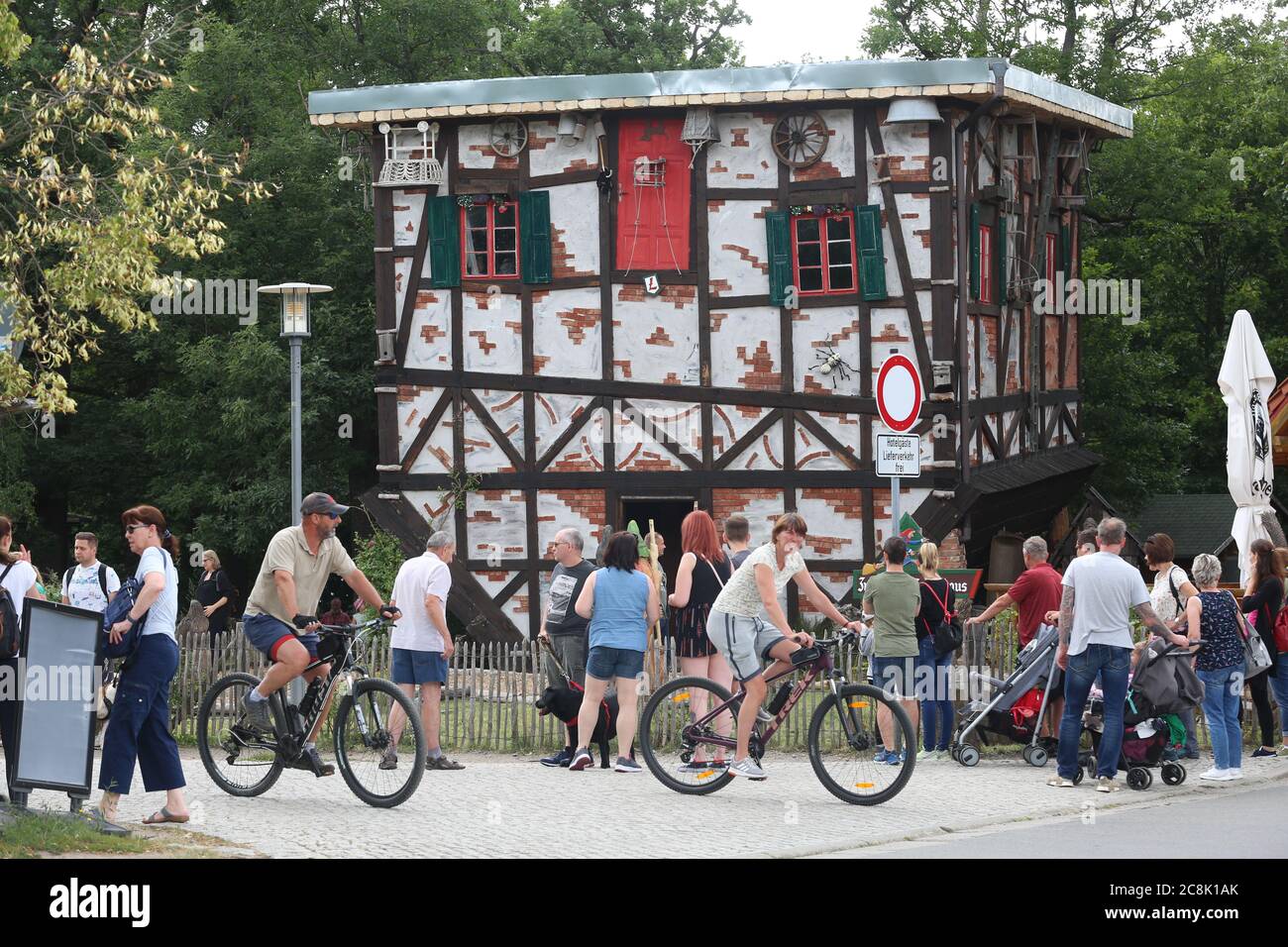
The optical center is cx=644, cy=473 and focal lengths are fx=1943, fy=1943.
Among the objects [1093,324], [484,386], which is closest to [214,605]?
[484,386]

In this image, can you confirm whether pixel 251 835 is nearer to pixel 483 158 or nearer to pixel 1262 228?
pixel 483 158

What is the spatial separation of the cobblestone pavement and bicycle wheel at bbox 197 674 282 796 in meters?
0.12

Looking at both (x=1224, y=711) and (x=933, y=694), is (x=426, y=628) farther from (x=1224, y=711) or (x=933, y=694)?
(x=1224, y=711)

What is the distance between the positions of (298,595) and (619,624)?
2317mm

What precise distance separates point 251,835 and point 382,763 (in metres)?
1.21

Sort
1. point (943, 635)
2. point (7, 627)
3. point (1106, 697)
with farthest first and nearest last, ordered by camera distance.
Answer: point (943, 635) < point (1106, 697) < point (7, 627)

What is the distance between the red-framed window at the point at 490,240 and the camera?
1022 inches

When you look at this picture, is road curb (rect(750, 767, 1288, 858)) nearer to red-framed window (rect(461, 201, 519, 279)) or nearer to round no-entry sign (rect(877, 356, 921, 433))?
round no-entry sign (rect(877, 356, 921, 433))

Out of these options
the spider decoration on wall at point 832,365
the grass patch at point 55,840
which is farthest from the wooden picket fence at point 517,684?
the spider decoration on wall at point 832,365

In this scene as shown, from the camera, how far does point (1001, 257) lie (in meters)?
26.3

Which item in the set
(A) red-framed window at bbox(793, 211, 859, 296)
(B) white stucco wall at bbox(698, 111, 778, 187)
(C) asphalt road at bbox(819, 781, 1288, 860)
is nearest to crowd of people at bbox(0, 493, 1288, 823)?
(C) asphalt road at bbox(819, 781, 1288, 860)

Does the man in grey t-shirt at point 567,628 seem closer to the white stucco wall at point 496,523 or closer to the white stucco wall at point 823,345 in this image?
the white stucco wall at point 823,345

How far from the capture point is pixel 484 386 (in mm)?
26156

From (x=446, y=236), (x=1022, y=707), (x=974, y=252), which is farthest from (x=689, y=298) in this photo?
(x=1022, y=707)
